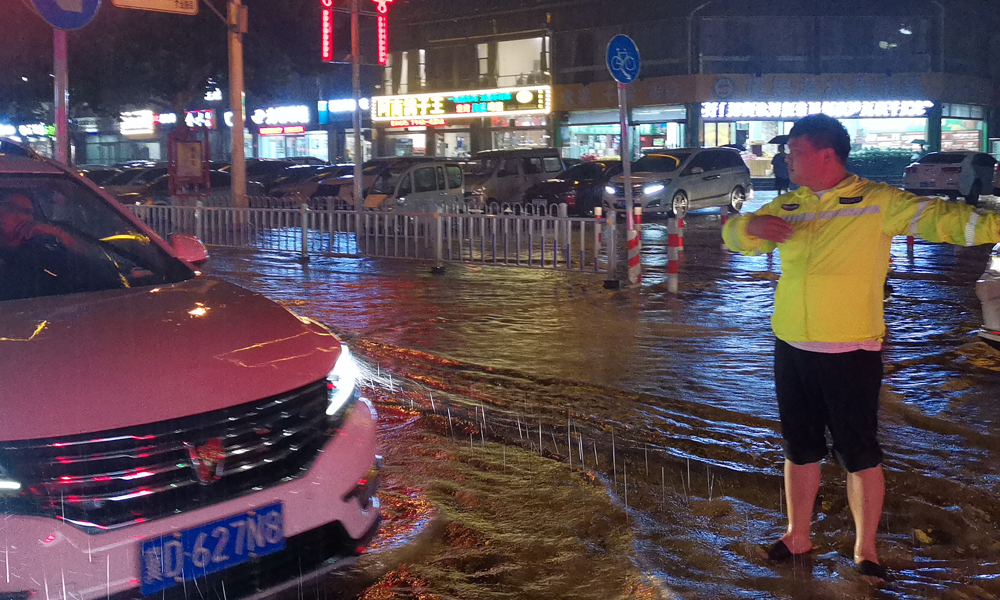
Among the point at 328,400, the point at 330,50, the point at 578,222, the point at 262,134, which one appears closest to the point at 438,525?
the point at 328,400

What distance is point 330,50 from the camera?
71.4ft

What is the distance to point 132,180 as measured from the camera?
3259 centimetres

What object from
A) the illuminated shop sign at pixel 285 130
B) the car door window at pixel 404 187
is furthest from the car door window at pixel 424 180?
the illuminated shop sign at pixel 285 130

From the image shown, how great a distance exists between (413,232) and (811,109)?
2856cm

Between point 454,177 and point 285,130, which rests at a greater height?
point 285,130

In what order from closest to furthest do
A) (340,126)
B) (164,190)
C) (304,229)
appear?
(304,229) < (164,190) < (340,126)

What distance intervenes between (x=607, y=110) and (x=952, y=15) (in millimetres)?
14358

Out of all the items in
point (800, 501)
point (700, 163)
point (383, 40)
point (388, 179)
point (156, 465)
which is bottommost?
point (800, 501)

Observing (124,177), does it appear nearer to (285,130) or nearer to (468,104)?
(468,104)

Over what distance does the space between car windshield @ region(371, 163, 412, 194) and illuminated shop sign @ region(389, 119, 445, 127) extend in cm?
2296

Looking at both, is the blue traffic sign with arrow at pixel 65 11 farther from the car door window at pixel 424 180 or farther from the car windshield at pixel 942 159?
the car windshield at pixel 942 159

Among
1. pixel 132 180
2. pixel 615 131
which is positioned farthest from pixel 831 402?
pixel 615 131

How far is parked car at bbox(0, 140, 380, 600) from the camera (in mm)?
2848

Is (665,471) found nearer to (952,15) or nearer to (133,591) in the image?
(133,591)
